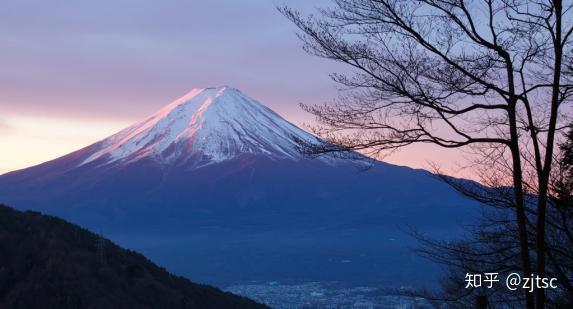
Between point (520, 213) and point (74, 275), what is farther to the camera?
point (74, 275)

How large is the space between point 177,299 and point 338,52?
29.2 m

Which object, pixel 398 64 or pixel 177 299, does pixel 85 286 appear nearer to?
pixel 177 299

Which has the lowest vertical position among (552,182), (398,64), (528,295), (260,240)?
(528,295)

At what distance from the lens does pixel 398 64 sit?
27.0ft

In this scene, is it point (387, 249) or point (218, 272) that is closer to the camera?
point (218, 272)

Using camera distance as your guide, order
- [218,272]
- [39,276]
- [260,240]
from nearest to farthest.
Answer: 1. [39,276]
2. [218,272]
3. [260,240]

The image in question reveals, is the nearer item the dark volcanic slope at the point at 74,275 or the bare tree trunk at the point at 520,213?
the bare tree trunk at the point at 520,213

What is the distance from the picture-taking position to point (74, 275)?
3316 centimetres

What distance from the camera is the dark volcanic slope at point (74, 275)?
30.9 m

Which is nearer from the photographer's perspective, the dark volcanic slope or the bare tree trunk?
the bare tree trunk

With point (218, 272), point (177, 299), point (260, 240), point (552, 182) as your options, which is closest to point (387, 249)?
point (260, 240)

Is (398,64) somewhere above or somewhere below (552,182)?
above

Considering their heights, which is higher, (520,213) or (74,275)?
(74,275)

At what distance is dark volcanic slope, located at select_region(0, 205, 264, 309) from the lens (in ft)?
101
